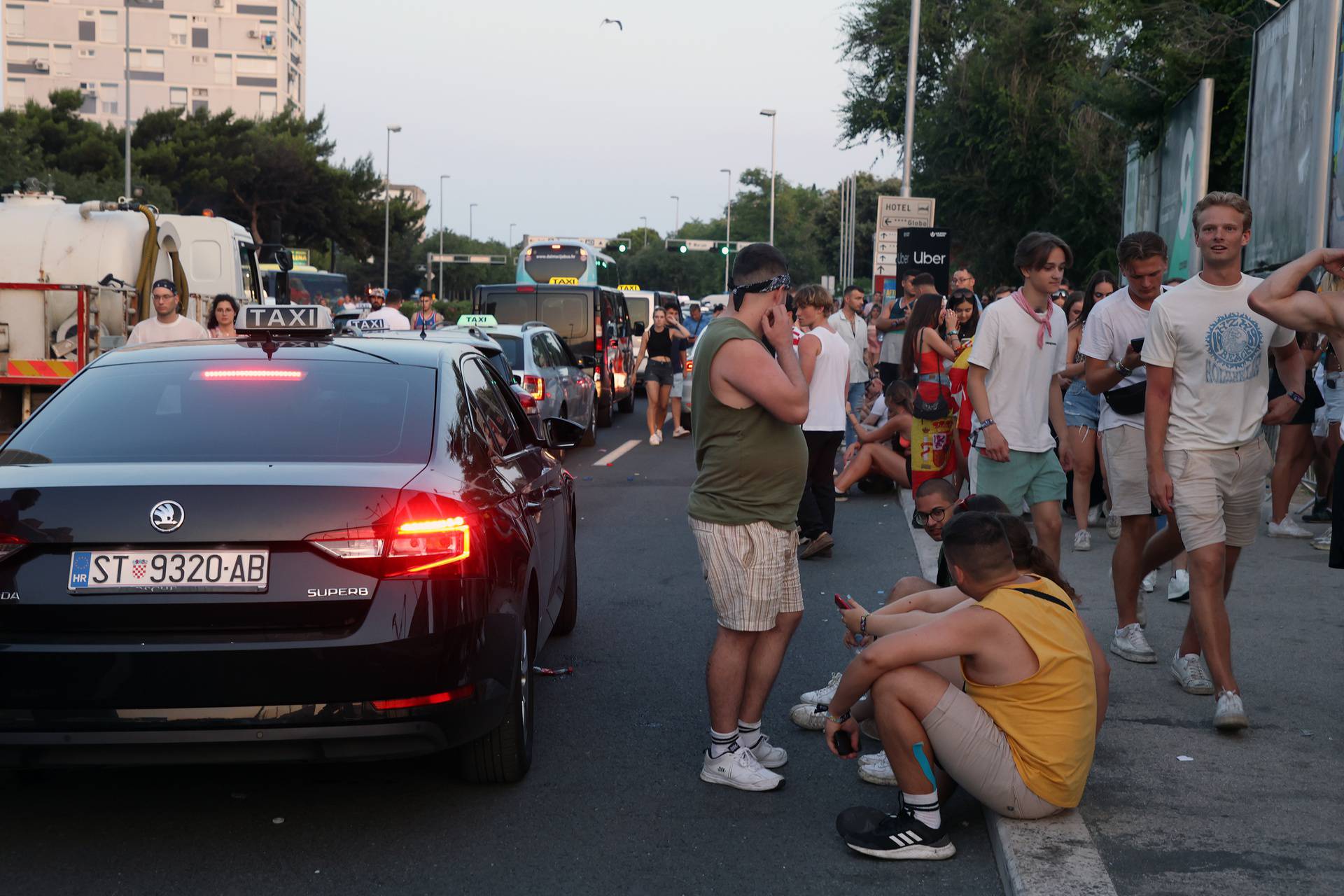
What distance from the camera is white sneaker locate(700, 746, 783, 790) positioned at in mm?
4879

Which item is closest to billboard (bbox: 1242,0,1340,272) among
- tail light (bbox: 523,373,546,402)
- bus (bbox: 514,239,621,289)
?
tail light (bbox: 523,373,546,402)

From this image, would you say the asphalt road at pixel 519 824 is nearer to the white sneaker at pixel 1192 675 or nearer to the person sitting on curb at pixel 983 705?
the person sitting on curb at pixel 983 705

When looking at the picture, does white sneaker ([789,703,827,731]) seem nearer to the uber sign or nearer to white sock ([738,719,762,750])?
white sock ([738,719,762,750])

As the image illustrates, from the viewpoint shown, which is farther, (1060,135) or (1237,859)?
(1060,135)

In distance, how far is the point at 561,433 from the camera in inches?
261

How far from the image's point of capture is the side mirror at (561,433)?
6602mm

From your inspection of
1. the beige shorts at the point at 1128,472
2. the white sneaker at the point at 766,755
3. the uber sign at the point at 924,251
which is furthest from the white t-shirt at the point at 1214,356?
the uber sign at the point at 924,251

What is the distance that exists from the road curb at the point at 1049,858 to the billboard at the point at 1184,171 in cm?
1222

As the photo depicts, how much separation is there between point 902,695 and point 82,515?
94.1 inches

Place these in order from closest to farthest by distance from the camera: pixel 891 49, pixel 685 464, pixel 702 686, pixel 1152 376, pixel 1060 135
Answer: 1. pixel 1152 376
2. pixel 702 686
3. pixel 685 464
4. pixel 1060 135
5. pixel 891 49

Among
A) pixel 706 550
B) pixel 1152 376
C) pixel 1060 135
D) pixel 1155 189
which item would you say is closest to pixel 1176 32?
pixel 1155 189

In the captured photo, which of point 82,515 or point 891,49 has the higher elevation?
point 891,49

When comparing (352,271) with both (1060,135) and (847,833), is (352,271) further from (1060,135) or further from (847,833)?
(847,833)

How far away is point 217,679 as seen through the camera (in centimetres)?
404
